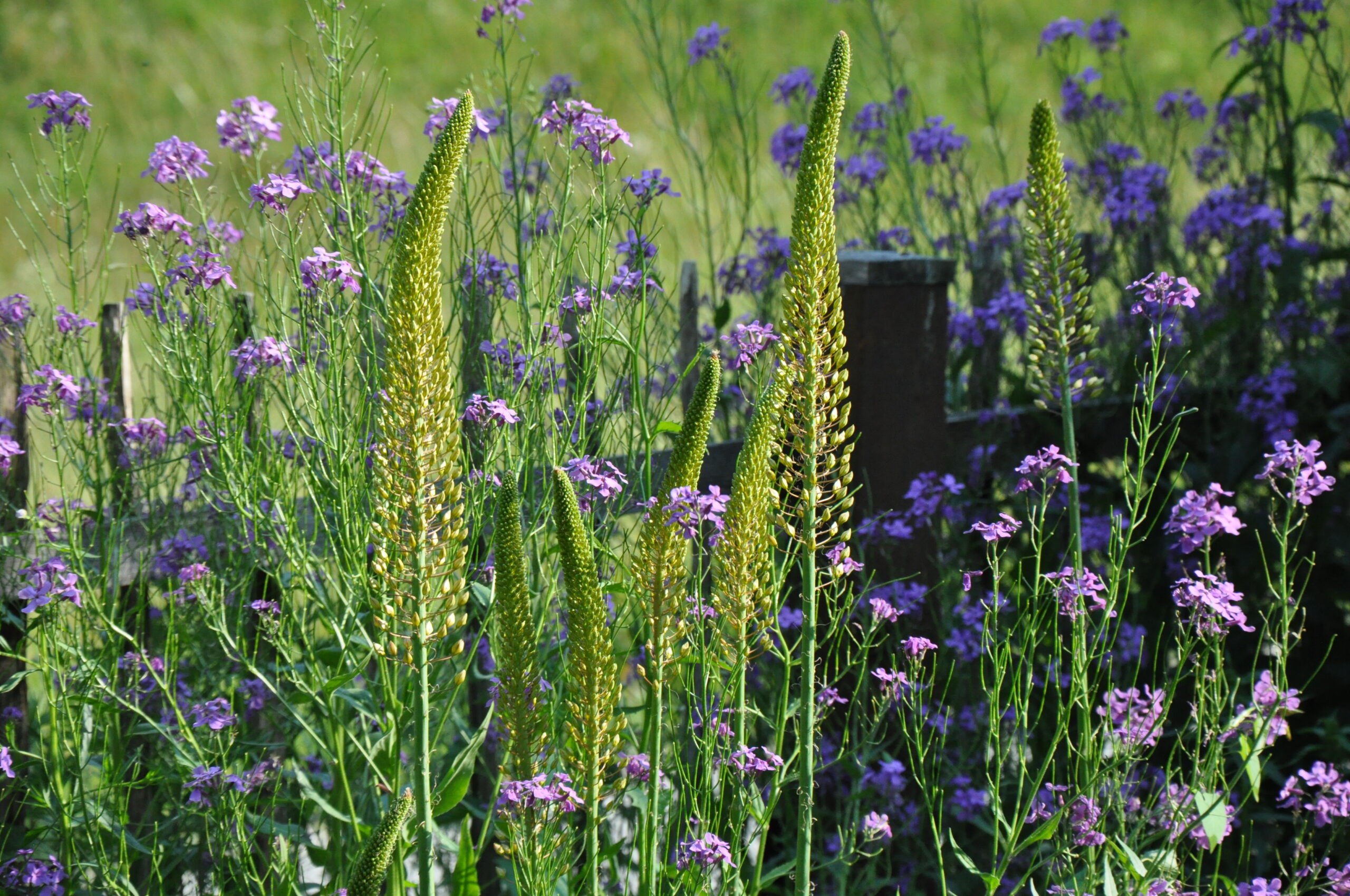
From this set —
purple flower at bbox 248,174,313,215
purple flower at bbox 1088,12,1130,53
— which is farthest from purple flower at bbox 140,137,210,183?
purple flower at bbox 1088,12,1130,53

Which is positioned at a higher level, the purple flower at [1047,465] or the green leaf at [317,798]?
the purple flower at [1047,465]

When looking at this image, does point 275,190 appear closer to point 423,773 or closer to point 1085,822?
point 423,773

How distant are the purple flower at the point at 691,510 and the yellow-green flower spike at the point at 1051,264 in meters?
0.56

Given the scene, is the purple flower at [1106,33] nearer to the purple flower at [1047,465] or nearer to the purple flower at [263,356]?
the purple flower at [1047,465]

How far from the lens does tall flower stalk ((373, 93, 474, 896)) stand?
1.24 m

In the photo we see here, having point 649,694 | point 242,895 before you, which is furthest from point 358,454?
point 242,895

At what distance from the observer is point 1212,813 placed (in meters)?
1.69

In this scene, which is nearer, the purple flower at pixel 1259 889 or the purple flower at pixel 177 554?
the purple flower at pixel 1259 889

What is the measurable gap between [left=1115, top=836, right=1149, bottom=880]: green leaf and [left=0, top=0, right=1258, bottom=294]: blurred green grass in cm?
737

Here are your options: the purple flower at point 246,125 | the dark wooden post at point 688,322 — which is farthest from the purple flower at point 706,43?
the purple flower at point 246,125

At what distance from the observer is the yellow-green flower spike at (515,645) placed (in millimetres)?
1239

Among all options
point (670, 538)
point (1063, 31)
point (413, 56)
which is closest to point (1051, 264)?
point (670, 538)

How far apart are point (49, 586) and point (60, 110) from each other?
80cm

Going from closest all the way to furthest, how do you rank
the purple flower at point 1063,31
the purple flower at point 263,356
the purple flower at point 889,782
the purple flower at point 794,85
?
the purple flower at point 263,356 < the purple flower at point 889,782 < the purple flower at point 794,85 < the purple flower at point 1063,31
